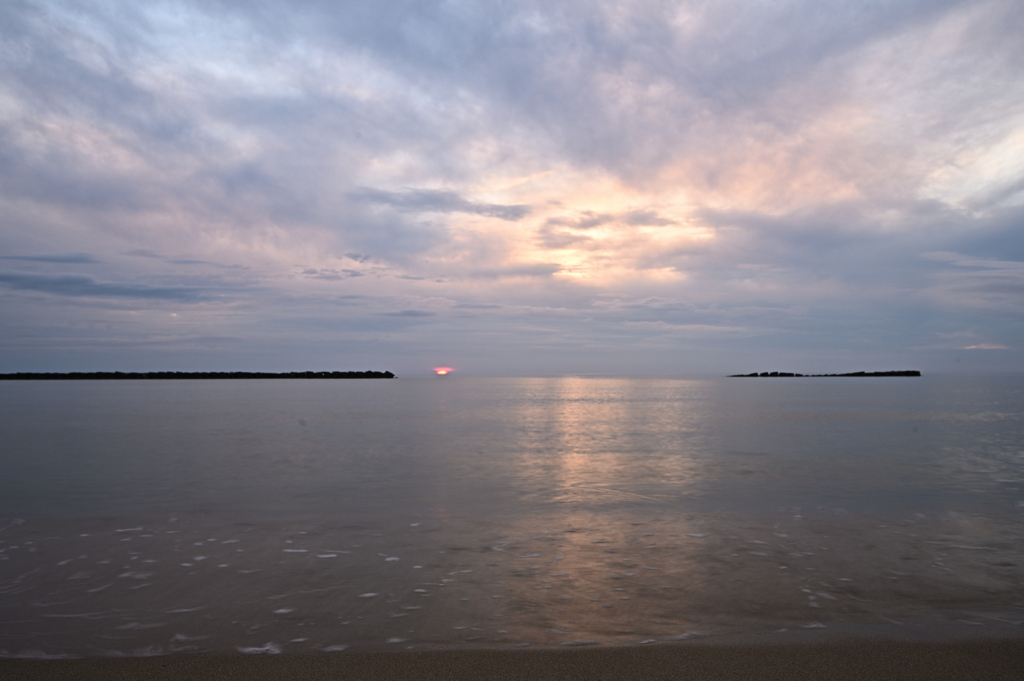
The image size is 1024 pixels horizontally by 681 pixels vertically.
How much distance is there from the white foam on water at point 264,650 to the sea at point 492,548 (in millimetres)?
28

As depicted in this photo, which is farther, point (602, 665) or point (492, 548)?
point (492, 548)

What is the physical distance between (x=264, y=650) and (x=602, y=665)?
10.2 feet

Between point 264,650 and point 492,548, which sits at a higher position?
point 264,650

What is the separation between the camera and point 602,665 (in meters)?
4.84

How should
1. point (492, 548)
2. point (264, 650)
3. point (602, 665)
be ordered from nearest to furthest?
point (602, 665), point (264, 650), point (492, 548)

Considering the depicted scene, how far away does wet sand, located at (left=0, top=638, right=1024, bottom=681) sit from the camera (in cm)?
466

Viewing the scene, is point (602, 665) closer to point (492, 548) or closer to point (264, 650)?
point (264, 650)

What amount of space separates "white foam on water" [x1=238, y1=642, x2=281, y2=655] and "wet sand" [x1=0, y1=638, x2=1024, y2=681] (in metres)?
0.14

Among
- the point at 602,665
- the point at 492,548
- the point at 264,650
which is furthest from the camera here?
the point at 492,548

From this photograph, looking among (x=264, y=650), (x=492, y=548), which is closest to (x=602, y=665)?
(x=264, y=650)

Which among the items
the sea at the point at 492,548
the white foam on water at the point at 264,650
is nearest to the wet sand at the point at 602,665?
the white foam on water at the point at 264,650

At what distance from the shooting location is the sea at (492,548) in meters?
5.82

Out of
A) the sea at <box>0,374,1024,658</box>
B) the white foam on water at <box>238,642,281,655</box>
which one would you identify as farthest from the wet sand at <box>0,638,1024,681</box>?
the sea at <box>0,374,1024,658</box>

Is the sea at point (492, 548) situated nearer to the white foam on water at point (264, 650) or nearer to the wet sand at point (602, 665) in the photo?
the white foam on water at point (264, 650)
